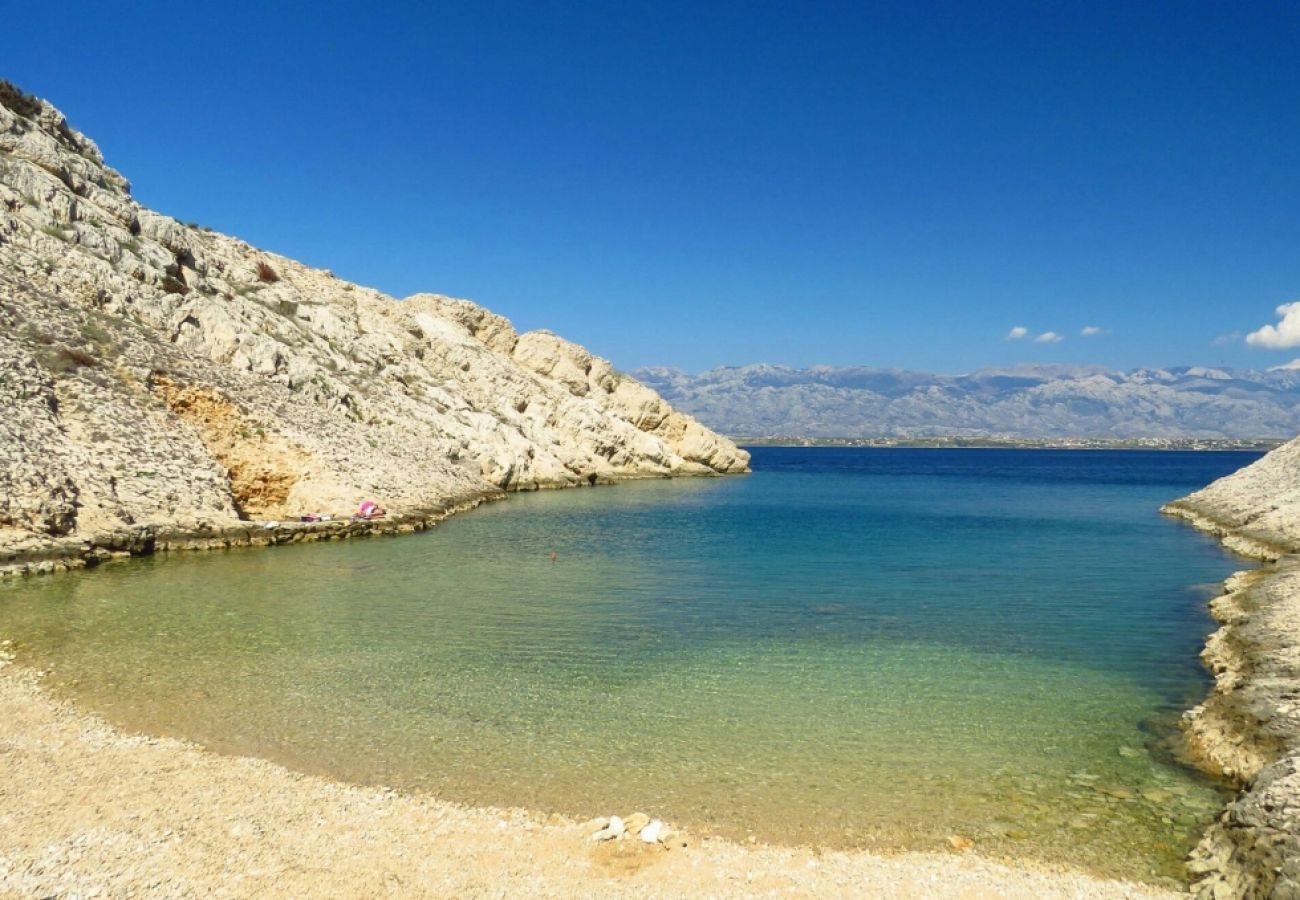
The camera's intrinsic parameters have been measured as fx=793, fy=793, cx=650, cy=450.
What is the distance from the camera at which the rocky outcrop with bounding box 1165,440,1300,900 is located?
9.86 m

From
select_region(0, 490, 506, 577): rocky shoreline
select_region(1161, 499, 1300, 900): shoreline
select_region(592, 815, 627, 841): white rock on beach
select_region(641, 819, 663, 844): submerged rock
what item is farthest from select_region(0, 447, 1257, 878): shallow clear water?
select_region(0, 490, 506, 577): rocky shoreline

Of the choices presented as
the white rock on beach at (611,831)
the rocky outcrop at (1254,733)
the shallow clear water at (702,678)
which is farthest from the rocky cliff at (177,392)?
the rocky outcrop at (1254,733)

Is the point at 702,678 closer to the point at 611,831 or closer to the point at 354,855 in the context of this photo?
the point at 611,831

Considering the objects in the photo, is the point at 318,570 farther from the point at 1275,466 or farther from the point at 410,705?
the point at 1275,466

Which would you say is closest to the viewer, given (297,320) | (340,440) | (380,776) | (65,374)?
(380,776)

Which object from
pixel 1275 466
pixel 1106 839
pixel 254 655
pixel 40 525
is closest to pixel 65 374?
pixel 40 525

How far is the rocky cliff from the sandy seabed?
73.0 ft

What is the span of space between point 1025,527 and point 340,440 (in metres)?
43.4

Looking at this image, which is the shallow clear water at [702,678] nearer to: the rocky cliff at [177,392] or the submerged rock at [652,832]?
the submerged rock at [652,832]

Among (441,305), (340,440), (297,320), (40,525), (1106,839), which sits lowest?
(1106,839)

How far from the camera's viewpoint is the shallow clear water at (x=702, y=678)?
1245 cm

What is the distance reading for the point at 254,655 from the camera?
64.2 ft

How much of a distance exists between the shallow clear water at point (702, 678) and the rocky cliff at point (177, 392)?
4102mm

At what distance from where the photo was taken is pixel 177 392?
133ft
